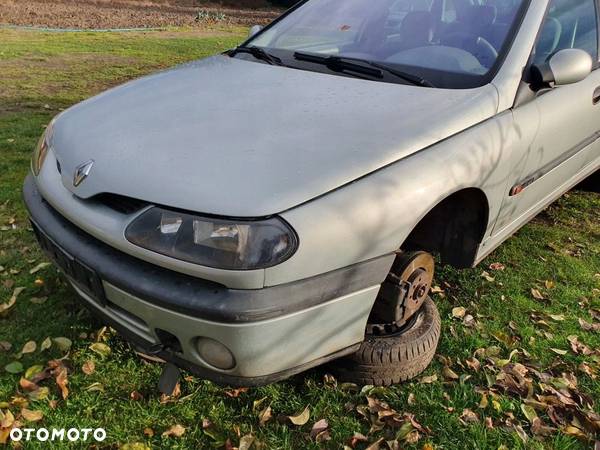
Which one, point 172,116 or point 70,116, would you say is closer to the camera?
point 172,116

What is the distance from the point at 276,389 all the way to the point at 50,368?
1.00 m

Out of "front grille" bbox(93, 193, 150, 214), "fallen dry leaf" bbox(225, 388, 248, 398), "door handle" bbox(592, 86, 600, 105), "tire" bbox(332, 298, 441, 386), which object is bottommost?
"fallen dry leaf" bbox(225, 388, 248, 398)

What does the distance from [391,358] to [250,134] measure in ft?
3.60

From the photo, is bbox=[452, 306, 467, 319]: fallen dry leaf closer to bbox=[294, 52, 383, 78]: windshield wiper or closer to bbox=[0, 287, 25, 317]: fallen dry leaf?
bbox=[294, 52, 383, 78]: windshield wiper

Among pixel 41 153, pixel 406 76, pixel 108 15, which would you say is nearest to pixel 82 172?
pixel 41 153

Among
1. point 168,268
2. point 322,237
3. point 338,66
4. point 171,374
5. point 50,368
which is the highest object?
point 338,66

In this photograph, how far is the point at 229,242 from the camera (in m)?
1.63

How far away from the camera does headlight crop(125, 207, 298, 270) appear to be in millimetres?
1624

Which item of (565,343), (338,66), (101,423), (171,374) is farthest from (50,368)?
(565,343)

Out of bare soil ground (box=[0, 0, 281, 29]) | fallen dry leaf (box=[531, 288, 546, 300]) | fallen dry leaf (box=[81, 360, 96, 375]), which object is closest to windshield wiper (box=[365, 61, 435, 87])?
fallen dry leaf (box=[531, 288, 546, 300])

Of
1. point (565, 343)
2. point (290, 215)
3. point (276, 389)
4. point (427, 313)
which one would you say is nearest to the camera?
point (290, 215)

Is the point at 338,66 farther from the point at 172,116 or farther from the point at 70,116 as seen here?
the point at 70,116

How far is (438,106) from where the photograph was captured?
215cm

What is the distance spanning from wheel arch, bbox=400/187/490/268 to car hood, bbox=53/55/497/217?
37cm
